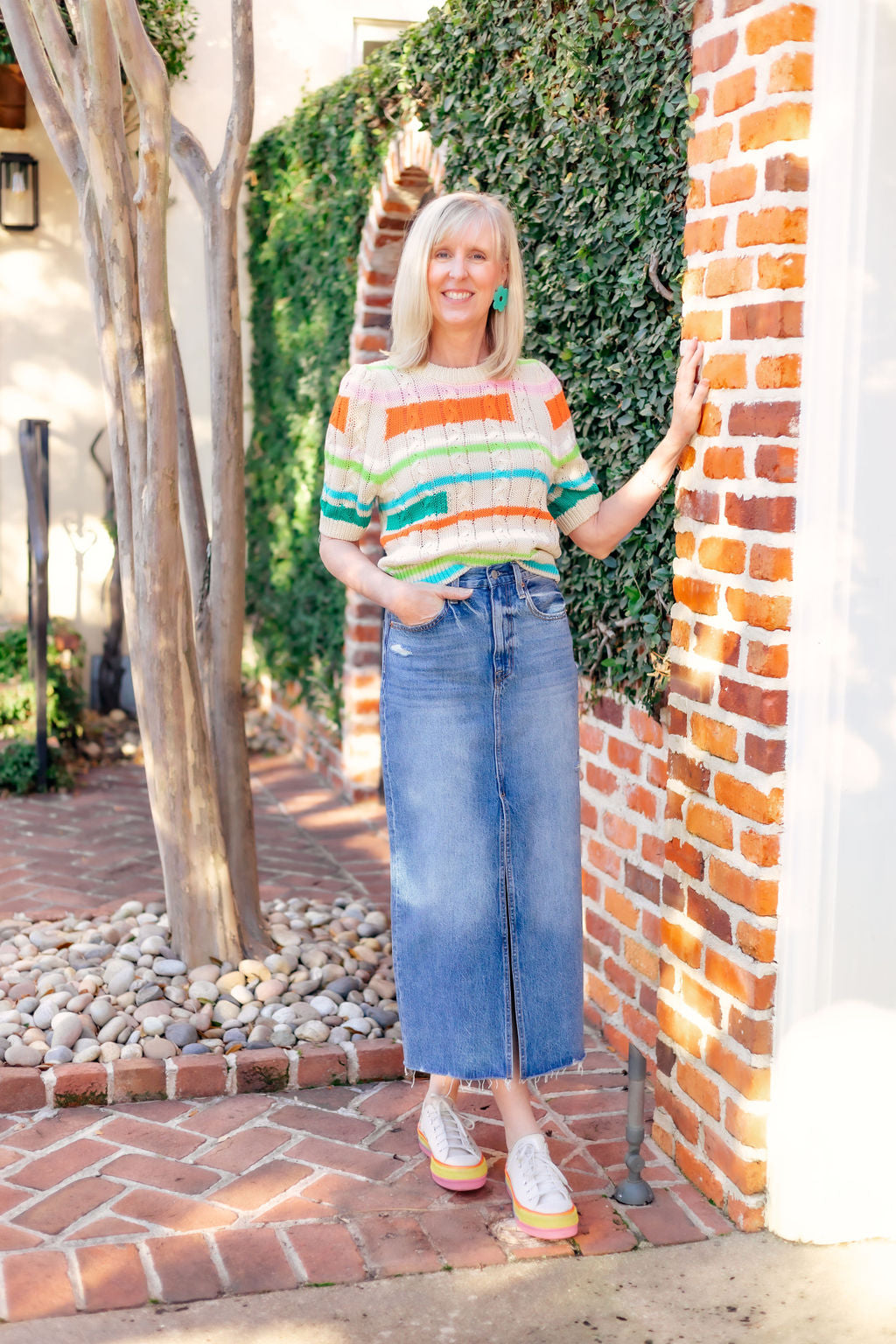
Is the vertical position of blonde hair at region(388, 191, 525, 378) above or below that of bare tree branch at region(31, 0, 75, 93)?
below

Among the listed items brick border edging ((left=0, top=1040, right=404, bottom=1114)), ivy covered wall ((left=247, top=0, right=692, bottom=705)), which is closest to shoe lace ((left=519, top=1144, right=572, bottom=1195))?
brick border edging ((left=0, top=1040, right=404, bottom=1114))

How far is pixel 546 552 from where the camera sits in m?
2.54

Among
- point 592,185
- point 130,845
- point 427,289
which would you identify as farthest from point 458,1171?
point 130,845

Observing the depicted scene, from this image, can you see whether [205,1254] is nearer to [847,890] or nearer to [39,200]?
[847,890]

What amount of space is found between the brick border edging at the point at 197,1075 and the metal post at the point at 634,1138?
30.2 inches

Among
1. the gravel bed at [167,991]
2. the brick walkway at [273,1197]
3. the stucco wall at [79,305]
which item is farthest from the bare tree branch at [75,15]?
the stucco wall at [79,305]

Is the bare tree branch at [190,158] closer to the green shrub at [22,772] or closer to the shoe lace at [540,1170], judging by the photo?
the shoe lace at [540,1170]

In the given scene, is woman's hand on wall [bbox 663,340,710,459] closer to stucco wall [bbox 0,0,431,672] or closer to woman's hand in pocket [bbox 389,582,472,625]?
woman's hand in pocket [bbox 389,582,472,625]

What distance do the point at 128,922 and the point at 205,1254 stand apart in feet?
5.39

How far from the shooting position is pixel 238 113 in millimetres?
3455

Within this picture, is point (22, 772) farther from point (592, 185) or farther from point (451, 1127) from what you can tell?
point (592, 185)

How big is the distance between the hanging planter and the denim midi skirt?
5543 millimetres

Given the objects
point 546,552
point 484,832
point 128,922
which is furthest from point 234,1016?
point 546,552

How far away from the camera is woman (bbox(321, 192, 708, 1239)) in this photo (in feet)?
7.93
